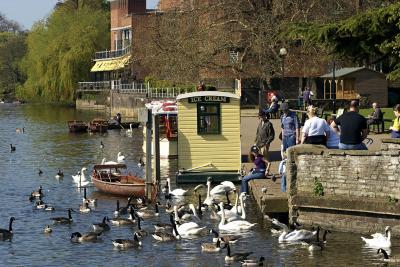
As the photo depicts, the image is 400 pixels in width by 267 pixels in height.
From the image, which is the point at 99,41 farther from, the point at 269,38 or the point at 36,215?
the point at 36,215

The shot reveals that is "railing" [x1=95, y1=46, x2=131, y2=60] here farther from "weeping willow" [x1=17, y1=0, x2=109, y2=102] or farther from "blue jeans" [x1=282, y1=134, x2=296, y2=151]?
"blue jeans" [x1=282, y1=134, x2=296, y2=151]

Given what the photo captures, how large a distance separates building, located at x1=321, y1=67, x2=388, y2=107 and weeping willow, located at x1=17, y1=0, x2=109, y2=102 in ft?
173

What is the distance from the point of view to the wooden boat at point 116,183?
104 ft

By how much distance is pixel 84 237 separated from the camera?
80.1 ft

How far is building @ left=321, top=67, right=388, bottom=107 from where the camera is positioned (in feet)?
211

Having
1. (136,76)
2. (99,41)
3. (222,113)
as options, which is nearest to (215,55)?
(222,113)

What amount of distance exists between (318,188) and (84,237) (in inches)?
231

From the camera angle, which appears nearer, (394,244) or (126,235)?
(394,244)

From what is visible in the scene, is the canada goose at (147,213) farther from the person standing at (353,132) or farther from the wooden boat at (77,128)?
the wooden boat at (77,128)

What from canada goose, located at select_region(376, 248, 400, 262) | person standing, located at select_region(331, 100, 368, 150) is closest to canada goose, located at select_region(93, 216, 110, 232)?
person standing, located at select_region(331, 100, 368, 150)

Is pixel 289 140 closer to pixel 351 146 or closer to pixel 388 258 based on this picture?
pixel 351 146

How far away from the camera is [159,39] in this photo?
64000 mm

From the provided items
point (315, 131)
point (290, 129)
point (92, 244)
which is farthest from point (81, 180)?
point (315, 131)

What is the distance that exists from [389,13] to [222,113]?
655cm
